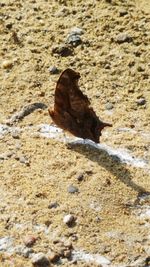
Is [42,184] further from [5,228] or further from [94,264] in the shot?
[94,264]

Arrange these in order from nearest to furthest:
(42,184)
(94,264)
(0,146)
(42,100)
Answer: (94,264) < (42,184) < (0,146) < (42,100)

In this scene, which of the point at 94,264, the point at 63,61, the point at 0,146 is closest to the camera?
the point at 94,264

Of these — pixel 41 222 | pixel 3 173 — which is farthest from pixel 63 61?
pixel 41 222

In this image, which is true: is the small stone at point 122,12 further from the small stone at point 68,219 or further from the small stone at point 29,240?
the small stone at point 29,240

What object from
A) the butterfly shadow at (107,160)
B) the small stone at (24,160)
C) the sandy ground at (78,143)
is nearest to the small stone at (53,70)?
the sandy ground at (78,143)

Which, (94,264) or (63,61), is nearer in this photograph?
(94,264)

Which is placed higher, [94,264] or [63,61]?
[63,61]

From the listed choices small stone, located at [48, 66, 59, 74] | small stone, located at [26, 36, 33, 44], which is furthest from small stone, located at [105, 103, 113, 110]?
small stone, located at [26, 36, 33, 44]
